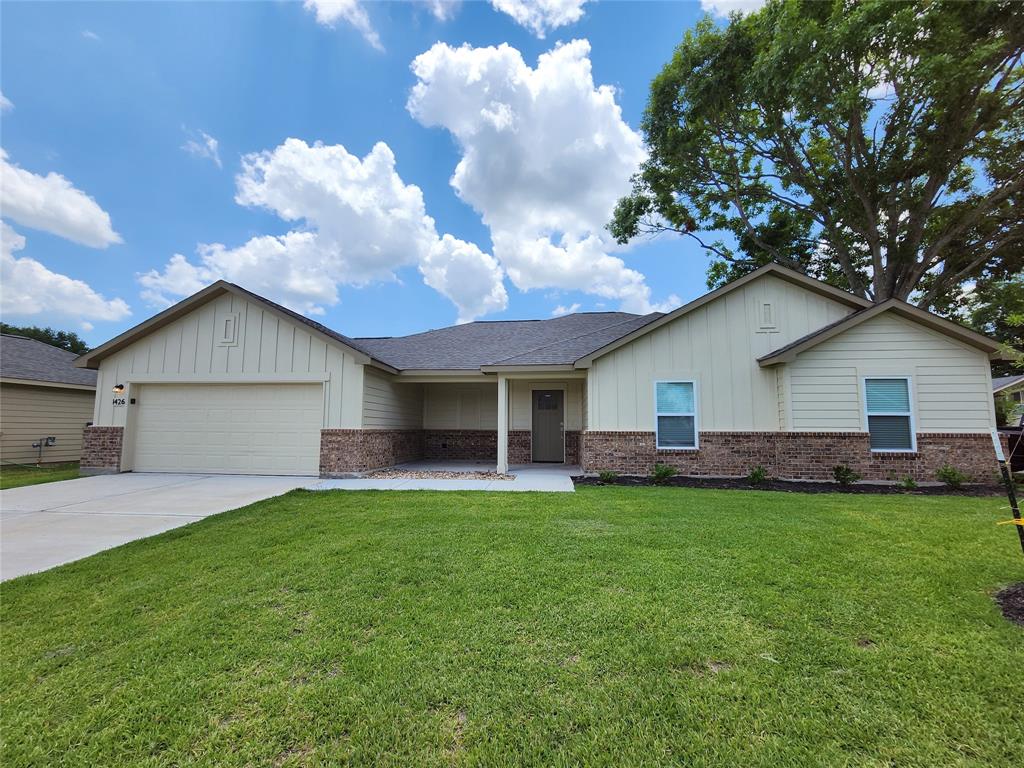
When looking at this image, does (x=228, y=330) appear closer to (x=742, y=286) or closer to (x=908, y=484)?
(x=742, y=286)

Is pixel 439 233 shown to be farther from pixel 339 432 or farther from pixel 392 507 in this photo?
pixel 392 507

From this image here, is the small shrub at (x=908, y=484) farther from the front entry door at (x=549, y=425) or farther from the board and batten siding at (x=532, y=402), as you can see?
the front entry door at (x=549, y=425)

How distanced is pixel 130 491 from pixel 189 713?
818cm

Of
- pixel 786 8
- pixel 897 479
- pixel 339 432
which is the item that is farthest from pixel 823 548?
pixel 786 8

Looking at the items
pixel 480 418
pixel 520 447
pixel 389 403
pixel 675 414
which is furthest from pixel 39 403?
pixel 675 414

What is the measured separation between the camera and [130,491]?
7973mm

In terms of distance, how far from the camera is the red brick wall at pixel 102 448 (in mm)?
10445

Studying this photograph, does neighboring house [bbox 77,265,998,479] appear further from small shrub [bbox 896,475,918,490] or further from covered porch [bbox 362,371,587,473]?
small shrub [bbox 896,475,918,490]

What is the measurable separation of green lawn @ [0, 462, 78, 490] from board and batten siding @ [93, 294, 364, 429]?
56.5 inches

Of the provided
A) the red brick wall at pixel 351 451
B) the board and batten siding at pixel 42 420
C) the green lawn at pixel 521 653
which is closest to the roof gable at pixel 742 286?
the green lawn at pixel 521 653

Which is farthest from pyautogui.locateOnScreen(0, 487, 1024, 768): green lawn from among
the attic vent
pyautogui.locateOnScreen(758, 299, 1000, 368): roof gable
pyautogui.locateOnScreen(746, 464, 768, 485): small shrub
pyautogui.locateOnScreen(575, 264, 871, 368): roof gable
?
the attic vent

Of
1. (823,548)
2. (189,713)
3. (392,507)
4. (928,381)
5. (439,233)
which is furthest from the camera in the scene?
(439,233)

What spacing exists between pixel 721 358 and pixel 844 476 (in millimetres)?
3198

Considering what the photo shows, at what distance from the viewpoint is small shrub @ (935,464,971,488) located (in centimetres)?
793
